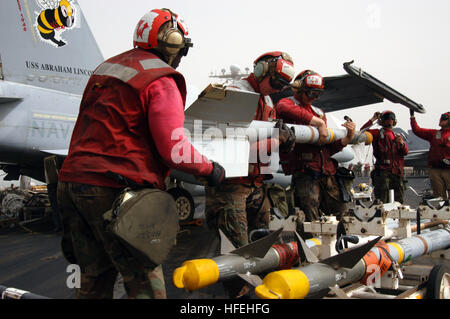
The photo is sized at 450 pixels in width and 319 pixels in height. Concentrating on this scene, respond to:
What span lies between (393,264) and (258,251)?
3.12 ft

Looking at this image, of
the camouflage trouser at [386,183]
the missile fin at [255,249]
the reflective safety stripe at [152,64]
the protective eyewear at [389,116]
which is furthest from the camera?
the camouflage trouser at [386,183]

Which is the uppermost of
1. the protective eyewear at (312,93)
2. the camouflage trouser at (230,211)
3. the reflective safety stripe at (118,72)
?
the protective eyewear at (312,93)

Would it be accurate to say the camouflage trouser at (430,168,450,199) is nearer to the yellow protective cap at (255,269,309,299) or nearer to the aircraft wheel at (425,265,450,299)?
the aircraft wheel at (425,265,450,299)

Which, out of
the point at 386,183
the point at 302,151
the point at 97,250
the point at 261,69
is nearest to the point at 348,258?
the point at 97,250

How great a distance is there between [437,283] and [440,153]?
5.01 metres

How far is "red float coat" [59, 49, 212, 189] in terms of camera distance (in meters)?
1.49

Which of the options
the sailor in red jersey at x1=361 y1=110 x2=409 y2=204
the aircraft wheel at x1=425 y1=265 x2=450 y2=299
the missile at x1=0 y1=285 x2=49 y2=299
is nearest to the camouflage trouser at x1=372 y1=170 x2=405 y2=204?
the sailor in red jersey at x1=361 y1=110 x2=409 y2=204

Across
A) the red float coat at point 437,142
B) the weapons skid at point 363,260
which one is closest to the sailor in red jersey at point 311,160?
the weapons skid at point 363,260

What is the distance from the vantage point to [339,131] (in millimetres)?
3697

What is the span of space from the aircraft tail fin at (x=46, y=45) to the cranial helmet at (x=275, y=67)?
5.33 meters

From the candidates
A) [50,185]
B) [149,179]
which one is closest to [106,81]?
[149,179]

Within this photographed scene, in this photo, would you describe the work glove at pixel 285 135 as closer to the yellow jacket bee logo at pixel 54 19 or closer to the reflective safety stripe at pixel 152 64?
the reflective safety stripe at pixel 152 64

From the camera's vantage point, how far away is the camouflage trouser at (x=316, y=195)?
345 centimetres
